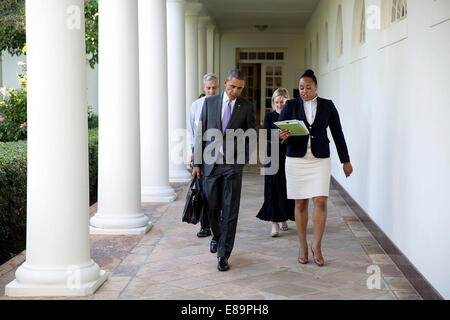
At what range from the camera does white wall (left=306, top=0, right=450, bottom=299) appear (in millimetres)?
4332

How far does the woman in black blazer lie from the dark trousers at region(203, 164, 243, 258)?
20.0 inches

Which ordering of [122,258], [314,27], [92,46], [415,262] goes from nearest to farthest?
[415,262] → [122,258] → [92,46] → [314,27]

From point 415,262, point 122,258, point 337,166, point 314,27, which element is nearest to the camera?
point 415,262

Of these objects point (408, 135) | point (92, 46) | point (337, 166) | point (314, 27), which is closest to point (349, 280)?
point (408, 135)

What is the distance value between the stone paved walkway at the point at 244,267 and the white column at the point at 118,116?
31 centimetres

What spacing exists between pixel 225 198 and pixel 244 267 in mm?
620

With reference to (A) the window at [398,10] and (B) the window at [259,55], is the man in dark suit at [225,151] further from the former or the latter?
(B) the window at [259,55]

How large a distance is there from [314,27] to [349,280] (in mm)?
13575

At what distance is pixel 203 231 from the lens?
22.8 ft

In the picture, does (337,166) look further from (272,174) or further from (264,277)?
(264,277)

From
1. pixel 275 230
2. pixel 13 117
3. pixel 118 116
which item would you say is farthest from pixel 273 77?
pixel 118 116

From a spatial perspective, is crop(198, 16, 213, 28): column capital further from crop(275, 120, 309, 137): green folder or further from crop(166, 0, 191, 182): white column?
crop(275, 120, 309, 137): green folder

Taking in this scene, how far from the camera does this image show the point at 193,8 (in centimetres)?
1425

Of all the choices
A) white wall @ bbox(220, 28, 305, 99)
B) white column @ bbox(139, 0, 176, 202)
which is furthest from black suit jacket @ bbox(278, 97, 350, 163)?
white wall @ bbox(220, 28, 305, 99)
